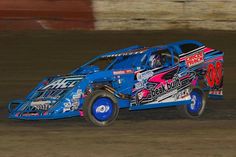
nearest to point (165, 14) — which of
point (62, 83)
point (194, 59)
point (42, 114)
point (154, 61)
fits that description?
point (194, 59)

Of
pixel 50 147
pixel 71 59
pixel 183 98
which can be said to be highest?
pixel 71 59

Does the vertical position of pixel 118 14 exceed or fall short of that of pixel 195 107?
it exceeds it

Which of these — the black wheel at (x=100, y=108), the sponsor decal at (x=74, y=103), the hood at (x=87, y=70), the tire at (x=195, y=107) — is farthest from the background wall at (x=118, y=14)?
the black wheel at (x=100, y=108)

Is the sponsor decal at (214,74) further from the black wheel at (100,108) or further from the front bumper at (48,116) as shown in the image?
the front bumper at (48,116)

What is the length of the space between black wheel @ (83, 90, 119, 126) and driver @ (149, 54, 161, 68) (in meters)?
1.23

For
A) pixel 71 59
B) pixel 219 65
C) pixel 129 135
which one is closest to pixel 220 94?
pixel 219 65

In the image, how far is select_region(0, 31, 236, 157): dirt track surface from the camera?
7.87m

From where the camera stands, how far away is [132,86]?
10.8 metres

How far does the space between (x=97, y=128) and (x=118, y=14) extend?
31.3ft

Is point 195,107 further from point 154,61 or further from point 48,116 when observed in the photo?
point 48,116

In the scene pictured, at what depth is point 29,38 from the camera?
1838 centimetres

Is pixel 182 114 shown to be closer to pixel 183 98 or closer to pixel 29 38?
pixel 183 98

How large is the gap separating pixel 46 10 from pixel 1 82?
4239 mm

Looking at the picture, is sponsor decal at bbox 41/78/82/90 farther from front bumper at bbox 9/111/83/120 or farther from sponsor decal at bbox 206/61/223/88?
sponsor decal at bbox 206/61/223/88
